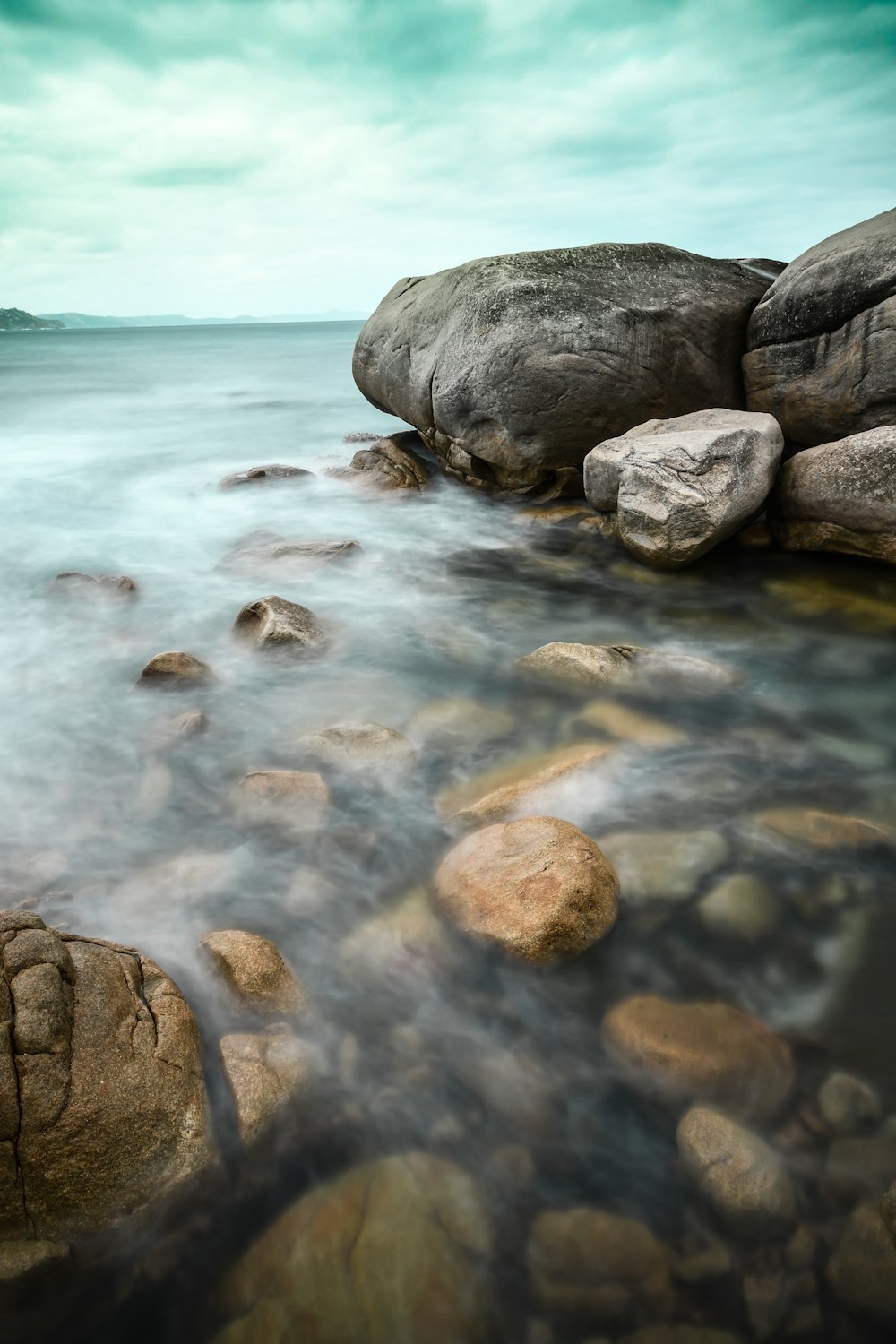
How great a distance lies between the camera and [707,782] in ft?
12.6

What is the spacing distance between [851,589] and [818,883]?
358 centimetres

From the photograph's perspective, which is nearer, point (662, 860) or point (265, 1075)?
point (265, 1075)

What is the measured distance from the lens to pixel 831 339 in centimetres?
679

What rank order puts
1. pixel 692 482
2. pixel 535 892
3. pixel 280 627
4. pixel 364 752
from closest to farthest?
pixel 535 892 < pixel 364 752 < pixel 280 627 < pixel 692 482

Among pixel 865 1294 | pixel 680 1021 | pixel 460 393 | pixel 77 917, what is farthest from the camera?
pixel 460 393

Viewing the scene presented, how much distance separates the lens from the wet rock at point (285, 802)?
3.56 meters

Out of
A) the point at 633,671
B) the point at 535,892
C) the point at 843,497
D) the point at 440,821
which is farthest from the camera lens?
the point at 843,497

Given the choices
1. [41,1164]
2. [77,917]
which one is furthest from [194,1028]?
[77,917]

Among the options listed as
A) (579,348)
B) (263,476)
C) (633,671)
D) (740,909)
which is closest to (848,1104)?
(740,909)

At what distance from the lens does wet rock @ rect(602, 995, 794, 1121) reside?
91.3 inches

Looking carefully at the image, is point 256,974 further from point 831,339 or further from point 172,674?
point 831,339

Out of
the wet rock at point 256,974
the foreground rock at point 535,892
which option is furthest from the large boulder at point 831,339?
the wet rock at point 256,974

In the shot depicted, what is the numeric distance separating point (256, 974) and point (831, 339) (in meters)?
7.04

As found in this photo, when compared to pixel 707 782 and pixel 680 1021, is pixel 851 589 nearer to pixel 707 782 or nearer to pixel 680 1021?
pixel 707 782
